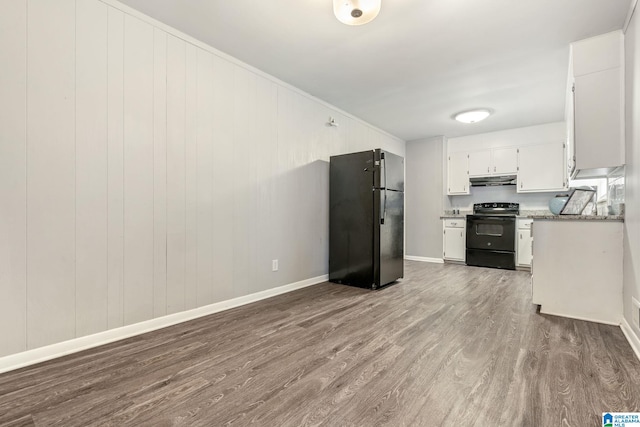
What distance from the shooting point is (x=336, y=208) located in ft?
13.3

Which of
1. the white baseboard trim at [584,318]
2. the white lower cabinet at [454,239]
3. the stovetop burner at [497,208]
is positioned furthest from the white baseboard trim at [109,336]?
the stovetop burner at [497,208]

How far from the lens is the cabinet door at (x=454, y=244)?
218 inches

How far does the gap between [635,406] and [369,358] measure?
1296mm

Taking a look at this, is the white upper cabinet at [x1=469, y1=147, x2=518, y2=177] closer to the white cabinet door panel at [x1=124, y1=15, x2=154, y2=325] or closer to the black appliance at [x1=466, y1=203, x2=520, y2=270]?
the black appliance at [x1=466, y1=203, x2=520, y2=270]

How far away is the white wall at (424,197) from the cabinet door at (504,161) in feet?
3.03

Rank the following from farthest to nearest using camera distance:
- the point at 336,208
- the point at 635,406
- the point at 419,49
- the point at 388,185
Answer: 1. the point at 336,208
2. the point at 388,185
3. the point at 419,49
4. the point at 635,406

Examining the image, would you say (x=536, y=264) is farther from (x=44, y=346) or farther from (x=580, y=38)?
(x=44, y=346)

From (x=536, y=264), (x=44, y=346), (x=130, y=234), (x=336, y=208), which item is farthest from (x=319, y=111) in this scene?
(x=44, y=346)

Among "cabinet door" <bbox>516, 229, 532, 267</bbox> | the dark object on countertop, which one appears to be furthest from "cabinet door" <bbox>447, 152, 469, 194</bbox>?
the dark object on countertop

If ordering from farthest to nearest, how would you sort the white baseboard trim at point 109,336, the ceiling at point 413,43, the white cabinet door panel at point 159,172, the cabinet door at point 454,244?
1. the cabinet door at point 454,244
2. the white cabinet door panel at point 159,172
3. the ceiling at point 413,43
4. the white baseboard trim at point 109,336

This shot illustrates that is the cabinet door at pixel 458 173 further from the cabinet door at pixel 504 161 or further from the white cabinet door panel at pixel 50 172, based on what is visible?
the white cabinet door panel at pixel 50 172

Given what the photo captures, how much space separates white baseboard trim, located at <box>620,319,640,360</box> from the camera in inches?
76.7

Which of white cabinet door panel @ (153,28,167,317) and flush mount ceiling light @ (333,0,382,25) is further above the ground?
flush mount ceiling light @ (333,0,382,25)

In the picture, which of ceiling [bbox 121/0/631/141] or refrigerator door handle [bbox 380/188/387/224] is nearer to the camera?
ceiling [bbox 121/0/631/141]
